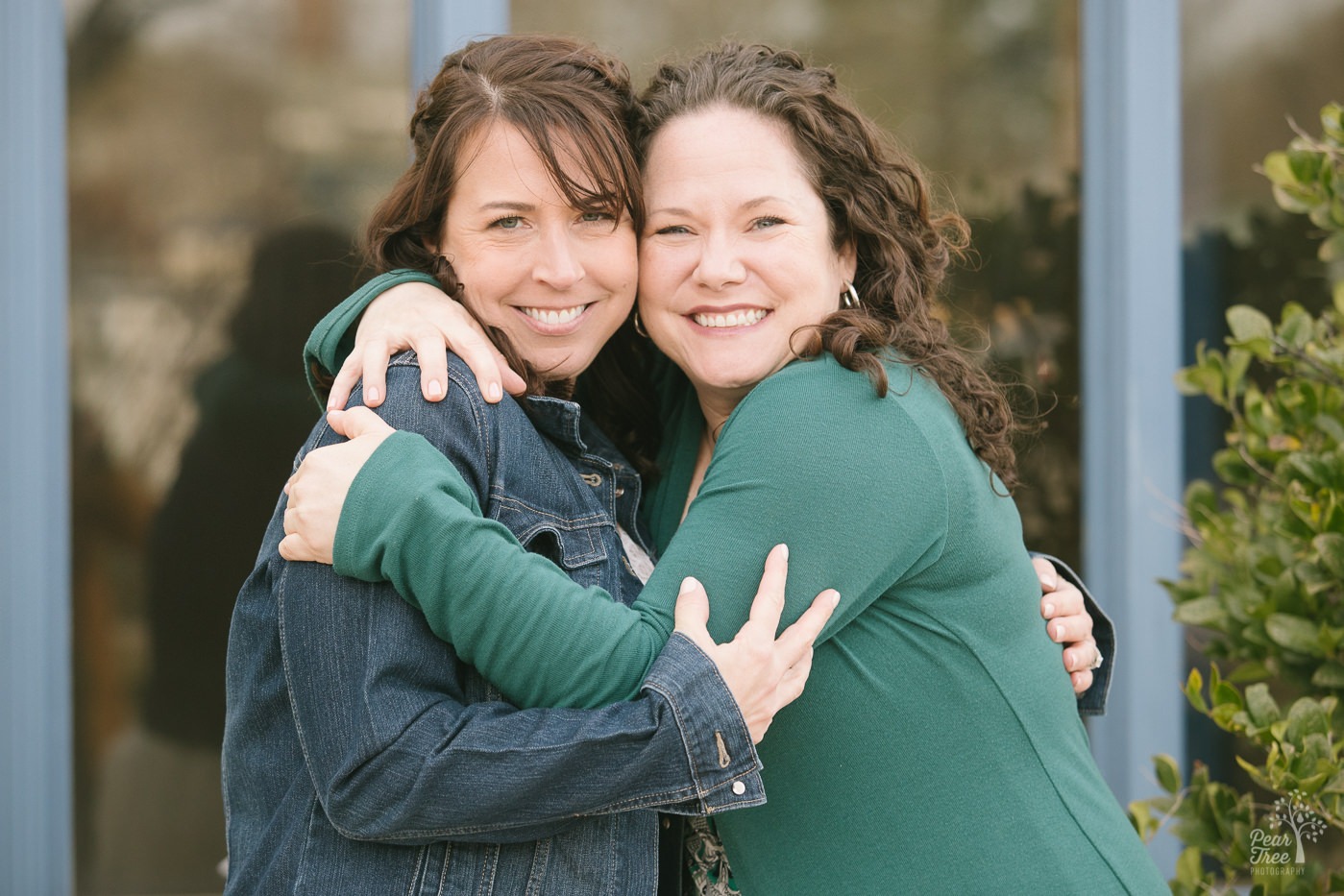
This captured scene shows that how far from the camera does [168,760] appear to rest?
9.14ft

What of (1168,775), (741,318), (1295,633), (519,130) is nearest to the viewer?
(519,130)

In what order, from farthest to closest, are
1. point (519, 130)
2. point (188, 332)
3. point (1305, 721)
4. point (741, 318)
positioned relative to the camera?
point (188, 332) < point (1305, 721) < point (741, 318) < point (519, 130)

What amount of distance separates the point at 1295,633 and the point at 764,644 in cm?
103

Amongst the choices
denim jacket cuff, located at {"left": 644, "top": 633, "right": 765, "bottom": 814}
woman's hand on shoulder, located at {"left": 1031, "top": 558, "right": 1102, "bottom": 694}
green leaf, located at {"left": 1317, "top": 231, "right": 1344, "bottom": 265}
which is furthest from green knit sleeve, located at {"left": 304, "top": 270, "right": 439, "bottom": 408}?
green leaf, located at {"left": 1317, "top": 231, "right": 1344, "bottom": 265}

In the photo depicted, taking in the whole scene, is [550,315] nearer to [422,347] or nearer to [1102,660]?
[422,347]

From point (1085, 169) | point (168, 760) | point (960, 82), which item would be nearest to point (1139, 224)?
point (1085, 169)

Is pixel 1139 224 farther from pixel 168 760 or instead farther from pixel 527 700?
pixel 168 760

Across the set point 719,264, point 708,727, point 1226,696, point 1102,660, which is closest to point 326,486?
point 708,727

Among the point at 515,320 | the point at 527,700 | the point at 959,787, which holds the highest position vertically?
the point at 515,320

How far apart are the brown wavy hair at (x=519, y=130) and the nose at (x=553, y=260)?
0.19ft

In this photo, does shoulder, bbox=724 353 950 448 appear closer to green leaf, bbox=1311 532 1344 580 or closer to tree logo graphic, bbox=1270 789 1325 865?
green leaf, bbox=1311 532 1344 580

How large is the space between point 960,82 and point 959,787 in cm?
215

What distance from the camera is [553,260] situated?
1594mm

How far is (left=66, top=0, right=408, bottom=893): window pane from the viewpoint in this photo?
2.72 metres
